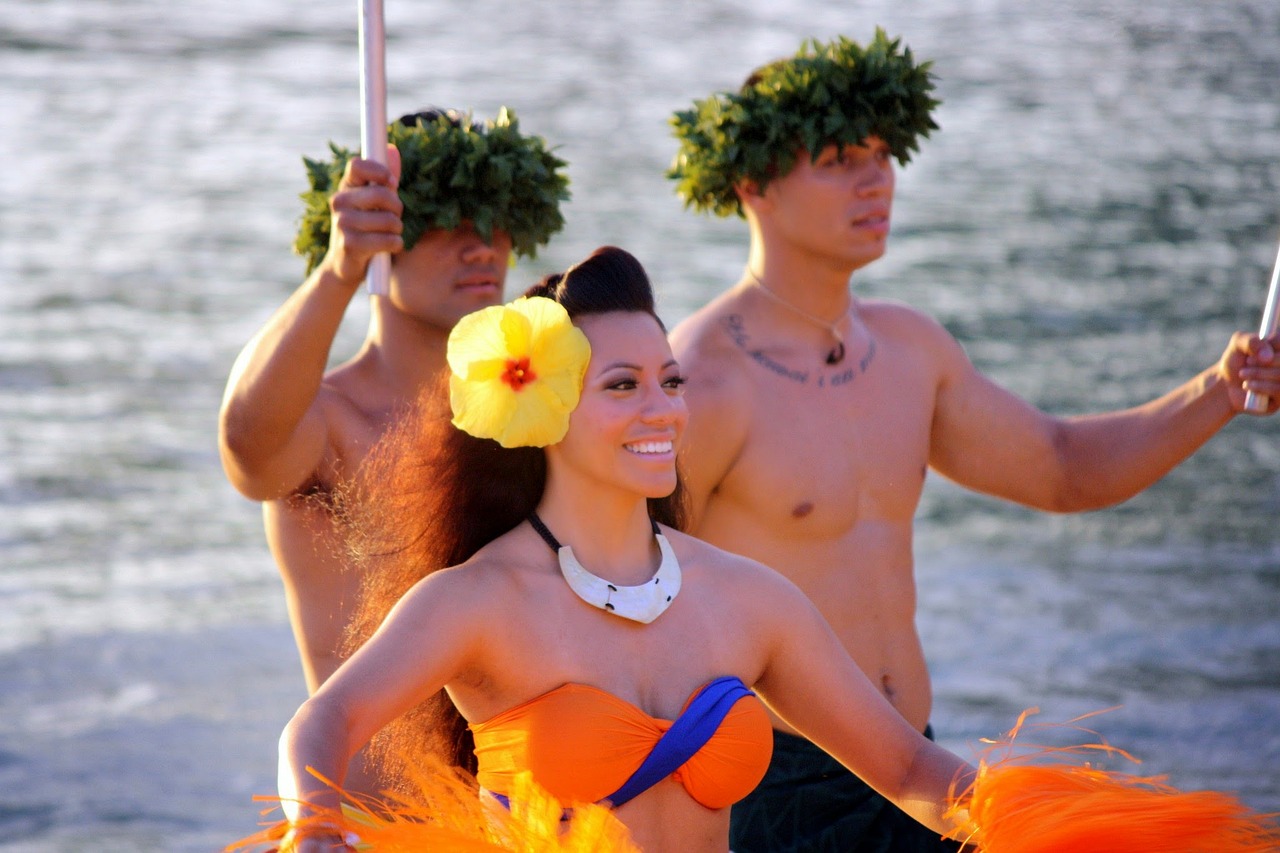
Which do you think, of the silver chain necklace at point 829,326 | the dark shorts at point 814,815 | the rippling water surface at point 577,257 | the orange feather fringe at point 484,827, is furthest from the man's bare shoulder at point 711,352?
the rippling water surface at point 577,257

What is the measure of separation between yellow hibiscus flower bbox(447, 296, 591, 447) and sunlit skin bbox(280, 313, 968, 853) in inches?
2.2

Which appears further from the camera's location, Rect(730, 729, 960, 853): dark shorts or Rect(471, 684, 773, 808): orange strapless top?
Rect(730, 729, 960, 853): dark shorts

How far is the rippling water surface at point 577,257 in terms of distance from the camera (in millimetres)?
7945

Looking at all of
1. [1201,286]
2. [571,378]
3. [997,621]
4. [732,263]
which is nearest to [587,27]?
[732,263]

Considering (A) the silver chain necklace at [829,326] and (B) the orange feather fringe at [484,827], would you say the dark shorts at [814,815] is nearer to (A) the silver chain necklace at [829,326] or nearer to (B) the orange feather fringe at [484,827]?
(A) the silver chain necklace at [829,326]

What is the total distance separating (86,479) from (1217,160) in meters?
10.1

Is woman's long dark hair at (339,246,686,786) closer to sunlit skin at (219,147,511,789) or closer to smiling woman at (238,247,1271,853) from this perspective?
smiling woman at (238,247,1271,853)

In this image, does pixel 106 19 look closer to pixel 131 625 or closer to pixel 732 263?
pixel 732 263

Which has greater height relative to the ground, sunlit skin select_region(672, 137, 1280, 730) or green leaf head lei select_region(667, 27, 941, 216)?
green leaf head lei select_region(667, 27, 941, 216)

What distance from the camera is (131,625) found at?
8602 millimetres

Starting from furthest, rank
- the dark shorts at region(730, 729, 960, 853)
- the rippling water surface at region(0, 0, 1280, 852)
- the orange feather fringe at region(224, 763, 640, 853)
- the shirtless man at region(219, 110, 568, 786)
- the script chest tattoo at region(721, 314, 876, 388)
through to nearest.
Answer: the rippling water surface at region(0, 0, 1280, 852)
the script chest tattoo at region(721, 314, 876, 388)
the dark shorts at region(730, 729, 960, 853)
the shirtless man at region(219, 110, 568, 786)
the orange feather fringe at region(224, 763, 640, 853)

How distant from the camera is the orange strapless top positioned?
2959mm

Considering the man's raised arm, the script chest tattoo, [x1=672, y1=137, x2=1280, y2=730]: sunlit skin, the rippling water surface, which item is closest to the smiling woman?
the man's raised arm

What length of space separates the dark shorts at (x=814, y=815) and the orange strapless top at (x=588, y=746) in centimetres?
143
